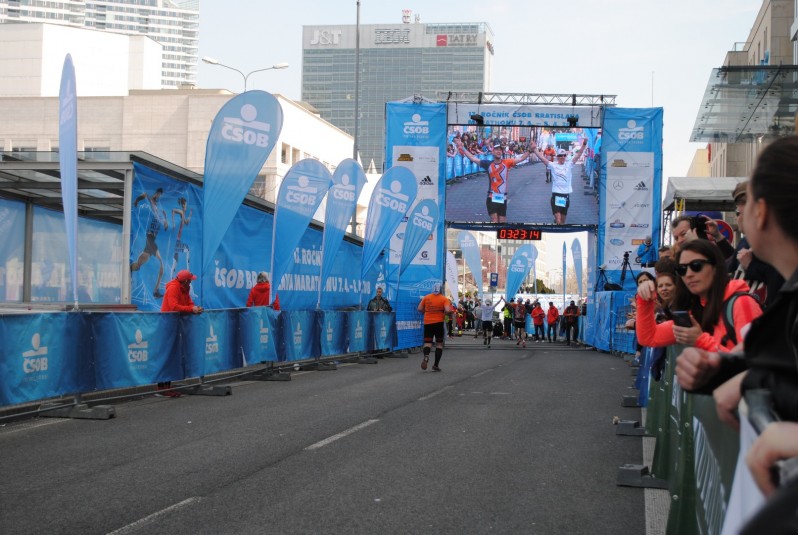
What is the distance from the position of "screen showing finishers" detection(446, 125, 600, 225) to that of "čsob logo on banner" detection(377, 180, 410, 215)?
7914mm

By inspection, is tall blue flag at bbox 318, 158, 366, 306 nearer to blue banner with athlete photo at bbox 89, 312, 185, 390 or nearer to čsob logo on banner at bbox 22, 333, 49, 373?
blue banner with athlete photo at bbox 89, 312, 185, 390

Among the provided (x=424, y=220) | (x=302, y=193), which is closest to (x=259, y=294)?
(x=302, y=193)

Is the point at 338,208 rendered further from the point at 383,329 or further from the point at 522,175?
the point at 522,175

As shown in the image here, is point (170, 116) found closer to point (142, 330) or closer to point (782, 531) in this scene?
point (142, 330)

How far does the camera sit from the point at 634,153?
33219 mm

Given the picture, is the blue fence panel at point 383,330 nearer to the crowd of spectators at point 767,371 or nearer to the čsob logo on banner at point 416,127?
the čsob logo on banner at point 416,127

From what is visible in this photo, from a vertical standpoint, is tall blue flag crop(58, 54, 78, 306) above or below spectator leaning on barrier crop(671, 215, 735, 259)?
above

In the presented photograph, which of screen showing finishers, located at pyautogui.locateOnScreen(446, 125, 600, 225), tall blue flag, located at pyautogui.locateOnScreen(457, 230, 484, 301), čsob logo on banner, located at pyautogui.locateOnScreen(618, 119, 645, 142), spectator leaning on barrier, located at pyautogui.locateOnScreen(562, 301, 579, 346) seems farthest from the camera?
tall blue flag, located at pyautogui.locateOnScreen(457, 230, 484, 301)

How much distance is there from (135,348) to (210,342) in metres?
2.26

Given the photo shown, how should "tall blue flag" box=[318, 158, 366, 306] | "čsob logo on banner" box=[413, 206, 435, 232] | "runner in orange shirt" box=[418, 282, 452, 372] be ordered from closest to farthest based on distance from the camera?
1. "runner in orange shirt" box=[418, 282, 452, 372]
2. "tall blue flag" box=[318, 158, 366, 306]
3. "čsob logo on banner" box=[413, 206, 435, 232]

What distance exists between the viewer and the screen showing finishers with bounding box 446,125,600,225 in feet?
106

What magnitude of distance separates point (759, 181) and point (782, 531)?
0.91 m

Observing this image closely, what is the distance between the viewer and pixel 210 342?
14164mm

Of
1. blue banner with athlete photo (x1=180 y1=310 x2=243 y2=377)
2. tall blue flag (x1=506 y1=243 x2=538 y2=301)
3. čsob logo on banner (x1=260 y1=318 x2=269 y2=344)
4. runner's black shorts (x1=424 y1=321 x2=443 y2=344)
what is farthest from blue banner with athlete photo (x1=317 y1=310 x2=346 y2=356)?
tall blue flag (x1=506 y1=243 x2=538 y2=301)
